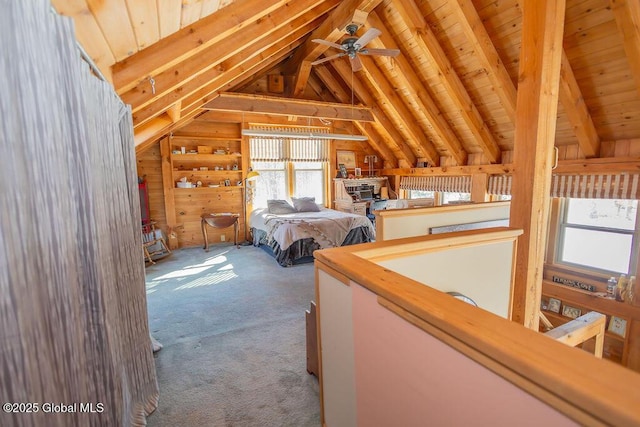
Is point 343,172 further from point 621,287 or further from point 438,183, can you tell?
point 621,287

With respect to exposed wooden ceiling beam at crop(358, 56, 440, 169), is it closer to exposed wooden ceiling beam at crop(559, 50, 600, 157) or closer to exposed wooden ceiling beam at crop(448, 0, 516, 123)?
exposed wooden ceiling beam at crop(448, 0, 516, 123)

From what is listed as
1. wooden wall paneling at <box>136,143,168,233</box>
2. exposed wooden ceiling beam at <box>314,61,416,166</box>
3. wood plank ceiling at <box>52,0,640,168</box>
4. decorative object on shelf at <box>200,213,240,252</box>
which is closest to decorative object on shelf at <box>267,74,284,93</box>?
wood plank ceiling at <box>52,0,640,168</box>

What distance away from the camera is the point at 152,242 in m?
5.07

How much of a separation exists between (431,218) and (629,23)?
2.30 metres

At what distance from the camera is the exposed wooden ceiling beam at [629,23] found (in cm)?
245

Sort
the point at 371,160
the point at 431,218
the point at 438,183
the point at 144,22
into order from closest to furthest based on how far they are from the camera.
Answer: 1. the point at 144,22
2. the point at 431,218
3. the point at 438,183
4. the point at 371,160

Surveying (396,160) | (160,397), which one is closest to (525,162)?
(160,397)

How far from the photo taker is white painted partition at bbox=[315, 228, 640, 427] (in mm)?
535

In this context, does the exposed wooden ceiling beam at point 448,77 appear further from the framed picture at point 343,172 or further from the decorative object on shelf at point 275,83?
the decorative object on shelf at point 275,83

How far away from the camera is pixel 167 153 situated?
565 cm

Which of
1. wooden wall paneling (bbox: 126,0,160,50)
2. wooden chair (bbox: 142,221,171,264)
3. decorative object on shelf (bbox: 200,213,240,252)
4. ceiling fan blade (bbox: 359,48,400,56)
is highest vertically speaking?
ceiling fan blade (bbox: 359,48,400,56)

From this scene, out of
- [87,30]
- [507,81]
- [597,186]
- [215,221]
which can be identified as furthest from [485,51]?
[215,221]

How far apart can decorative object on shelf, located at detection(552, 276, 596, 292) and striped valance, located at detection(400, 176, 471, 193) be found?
1.89 meters

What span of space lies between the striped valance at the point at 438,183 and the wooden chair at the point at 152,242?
5216 millimetres
